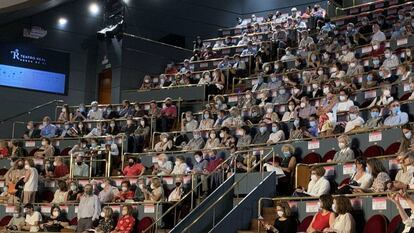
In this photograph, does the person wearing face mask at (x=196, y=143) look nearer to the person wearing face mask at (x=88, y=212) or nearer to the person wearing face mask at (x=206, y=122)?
the person wearing face mask at (x=206, y=122)

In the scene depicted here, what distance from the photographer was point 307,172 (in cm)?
1079

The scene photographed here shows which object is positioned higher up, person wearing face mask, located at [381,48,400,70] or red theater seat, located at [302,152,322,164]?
person wearing face mask, located at [381,48,400,70]

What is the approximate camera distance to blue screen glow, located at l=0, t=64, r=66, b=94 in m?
19.9

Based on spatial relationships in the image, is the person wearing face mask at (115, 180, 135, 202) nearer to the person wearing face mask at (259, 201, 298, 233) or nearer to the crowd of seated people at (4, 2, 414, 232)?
the crowd of seated people at (4, 2, 414, 232)

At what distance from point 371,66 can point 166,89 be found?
18.5 feet

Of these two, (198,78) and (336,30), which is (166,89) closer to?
(198,78)

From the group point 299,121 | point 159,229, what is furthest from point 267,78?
point 159,229

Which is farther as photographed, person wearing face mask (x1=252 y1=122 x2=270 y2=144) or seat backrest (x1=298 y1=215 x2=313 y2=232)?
person wearing face mask (x1=252 y1=122 x2=270 y2=144)

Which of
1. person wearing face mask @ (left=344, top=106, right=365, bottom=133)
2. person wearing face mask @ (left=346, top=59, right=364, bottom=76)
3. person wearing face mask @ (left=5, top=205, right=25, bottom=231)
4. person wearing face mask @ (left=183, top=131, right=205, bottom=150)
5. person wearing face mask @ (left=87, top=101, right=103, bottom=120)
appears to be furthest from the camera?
person wearing face mask @ (left=87, top=101, right=103, bottom=120)

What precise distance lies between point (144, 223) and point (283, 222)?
2915 millimetres

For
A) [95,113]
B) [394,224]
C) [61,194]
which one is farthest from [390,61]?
[95,113]

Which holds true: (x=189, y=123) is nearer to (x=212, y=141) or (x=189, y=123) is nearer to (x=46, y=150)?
(x=212, y=141)

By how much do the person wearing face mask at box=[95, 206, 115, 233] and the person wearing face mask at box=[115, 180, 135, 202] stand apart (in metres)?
0.62

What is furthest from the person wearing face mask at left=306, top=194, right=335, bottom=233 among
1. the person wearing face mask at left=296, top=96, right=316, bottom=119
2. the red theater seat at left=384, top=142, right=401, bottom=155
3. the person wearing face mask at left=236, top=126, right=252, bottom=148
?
the person wearing face mask at left=296, top=96, right=316, bottom=119
